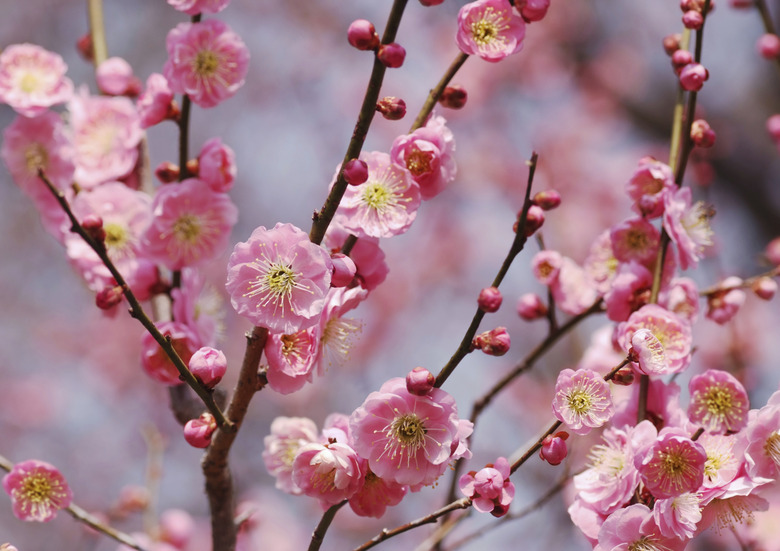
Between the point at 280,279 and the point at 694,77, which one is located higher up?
the point at 694,77

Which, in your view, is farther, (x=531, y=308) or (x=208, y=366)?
(x=531, y=308)

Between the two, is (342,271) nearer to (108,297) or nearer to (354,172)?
(354,172)

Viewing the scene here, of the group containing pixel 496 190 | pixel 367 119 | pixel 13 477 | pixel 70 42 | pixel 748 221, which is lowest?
pixel 496 190

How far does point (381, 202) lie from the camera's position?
124 centimetres

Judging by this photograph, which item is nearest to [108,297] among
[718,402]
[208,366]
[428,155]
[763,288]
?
[208,366]

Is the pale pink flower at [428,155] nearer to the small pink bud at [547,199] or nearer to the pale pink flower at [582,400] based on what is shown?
the small pink bud at [547,199]

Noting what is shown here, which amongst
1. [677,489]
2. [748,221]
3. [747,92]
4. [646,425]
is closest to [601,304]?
[646,425]

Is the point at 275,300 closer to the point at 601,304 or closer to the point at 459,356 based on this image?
the point at 459,356

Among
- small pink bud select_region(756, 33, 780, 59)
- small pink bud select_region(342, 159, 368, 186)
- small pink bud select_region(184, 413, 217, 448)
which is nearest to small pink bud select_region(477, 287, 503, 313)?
small pink bud select_region(342, 159, 368, 186)

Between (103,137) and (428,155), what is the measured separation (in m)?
0.96

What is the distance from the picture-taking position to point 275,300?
1131 mm

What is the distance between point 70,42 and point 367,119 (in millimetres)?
5757

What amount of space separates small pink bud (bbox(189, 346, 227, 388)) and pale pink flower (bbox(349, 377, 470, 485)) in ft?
0.71

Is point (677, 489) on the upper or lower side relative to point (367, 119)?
lower
